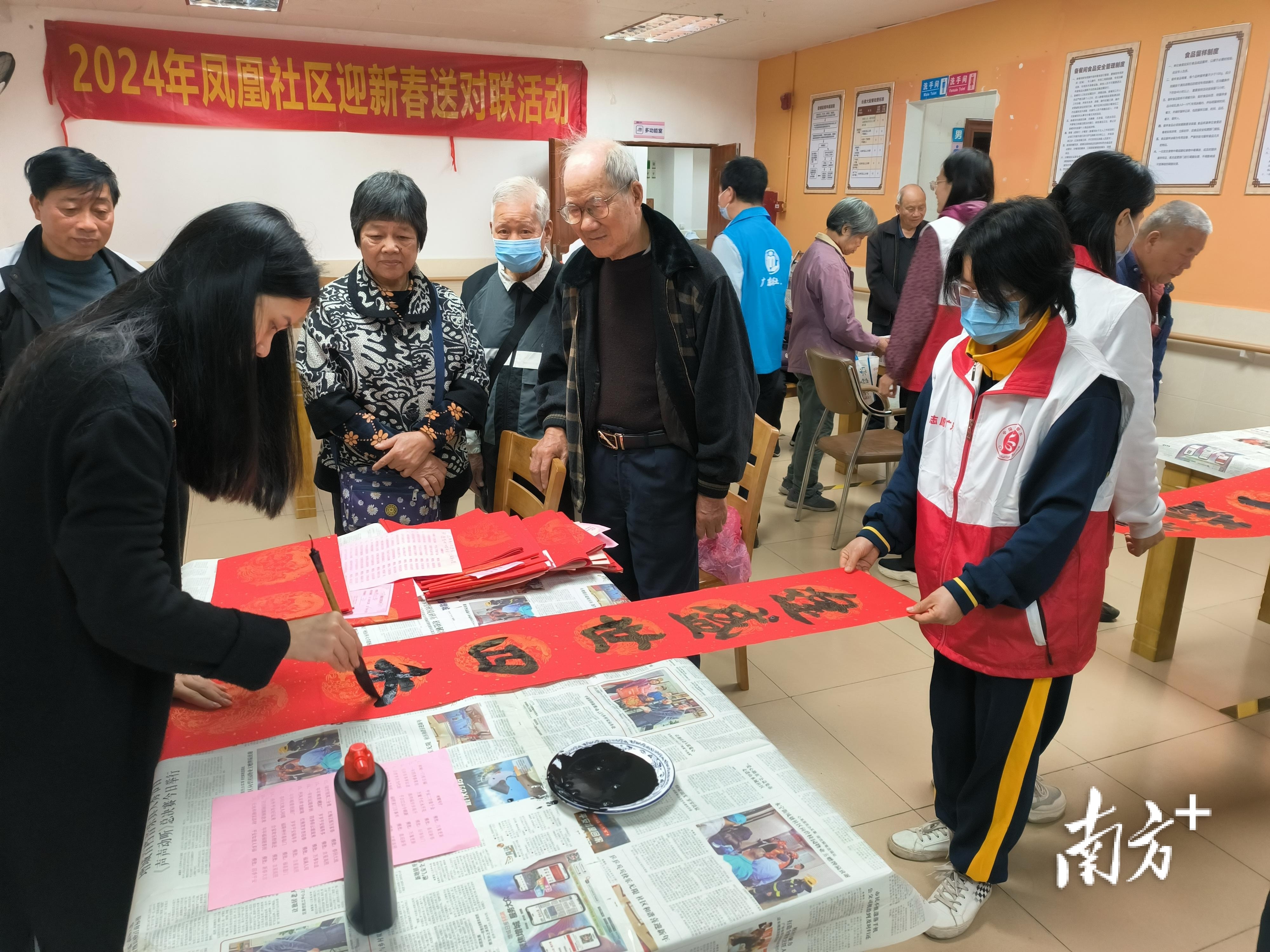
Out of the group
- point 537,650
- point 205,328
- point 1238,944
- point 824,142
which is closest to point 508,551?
point 537,650

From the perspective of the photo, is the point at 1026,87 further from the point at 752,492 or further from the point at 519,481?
the point at 519,481

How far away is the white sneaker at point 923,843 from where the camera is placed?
1918 millimetres

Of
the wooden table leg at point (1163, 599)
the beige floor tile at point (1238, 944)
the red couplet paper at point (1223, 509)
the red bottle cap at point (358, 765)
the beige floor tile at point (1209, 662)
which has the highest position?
the red bottle cap at point (358, 765)

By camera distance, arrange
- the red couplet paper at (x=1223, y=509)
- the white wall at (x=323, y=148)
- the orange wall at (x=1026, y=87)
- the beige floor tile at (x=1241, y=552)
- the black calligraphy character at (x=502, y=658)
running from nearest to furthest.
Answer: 1. the black calligraphy character at (x=502, y=658)
2. the red couplet paper at (x=1223, y=509)
3. the beige floor tile at (x=1241, y=552)
4. the orange wall at (x=1026, y=87)
5. the white wall at (x=323, y=148)

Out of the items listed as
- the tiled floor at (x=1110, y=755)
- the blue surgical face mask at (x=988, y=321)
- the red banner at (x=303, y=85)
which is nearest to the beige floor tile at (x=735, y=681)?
the tiled floor at (x=1110, y=755)

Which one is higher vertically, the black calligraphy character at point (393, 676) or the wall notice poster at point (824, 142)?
the wall notice poster at point (824, 142)

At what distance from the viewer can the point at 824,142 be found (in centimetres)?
693

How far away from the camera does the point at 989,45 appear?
5.39 m

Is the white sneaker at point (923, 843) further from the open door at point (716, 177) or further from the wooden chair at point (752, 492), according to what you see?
the open door at point (716, 177)

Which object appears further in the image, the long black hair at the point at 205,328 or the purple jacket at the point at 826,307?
the purple jacket at the point at 826,307

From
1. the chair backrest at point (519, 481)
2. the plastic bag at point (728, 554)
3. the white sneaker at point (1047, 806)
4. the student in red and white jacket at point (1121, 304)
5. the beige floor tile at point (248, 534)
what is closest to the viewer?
the student in red and white jacket at point (1121, 304)

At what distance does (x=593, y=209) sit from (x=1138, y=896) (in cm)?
195

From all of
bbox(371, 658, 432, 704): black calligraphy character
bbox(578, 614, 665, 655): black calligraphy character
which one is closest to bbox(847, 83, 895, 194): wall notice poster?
bbox(578, 614, 665, 655): black calligraphy character

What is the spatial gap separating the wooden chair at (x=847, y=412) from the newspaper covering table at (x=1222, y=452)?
3.72 ft
